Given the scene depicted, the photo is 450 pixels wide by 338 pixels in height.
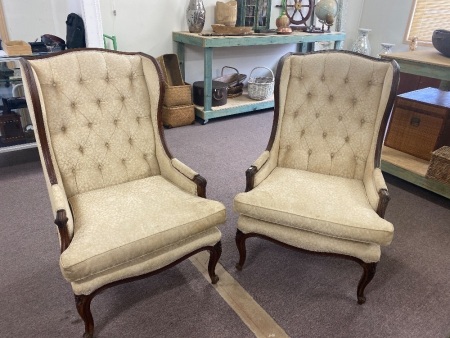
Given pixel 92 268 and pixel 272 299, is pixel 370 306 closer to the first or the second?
pixel 272 299

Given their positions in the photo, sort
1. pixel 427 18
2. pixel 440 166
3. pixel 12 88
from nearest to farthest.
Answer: pixel 440 166
pixel 12 88
pixel 427 18

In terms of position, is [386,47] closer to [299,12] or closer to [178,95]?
[299,12]

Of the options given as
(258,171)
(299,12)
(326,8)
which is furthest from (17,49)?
(299,12)

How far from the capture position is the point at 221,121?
3766 mm

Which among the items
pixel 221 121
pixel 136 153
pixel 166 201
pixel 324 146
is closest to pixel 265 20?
pixel 221 121

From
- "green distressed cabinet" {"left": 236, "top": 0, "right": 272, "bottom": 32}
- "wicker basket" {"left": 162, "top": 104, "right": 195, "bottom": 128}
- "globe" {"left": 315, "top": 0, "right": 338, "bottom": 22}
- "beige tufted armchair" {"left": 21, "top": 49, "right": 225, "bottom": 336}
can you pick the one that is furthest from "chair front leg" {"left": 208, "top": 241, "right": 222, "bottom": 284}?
"globe" {"left": 315, "top": 0, "right": 338, "bottom": 22}

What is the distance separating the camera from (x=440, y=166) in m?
2.25

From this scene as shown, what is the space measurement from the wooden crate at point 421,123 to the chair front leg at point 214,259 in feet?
5.82

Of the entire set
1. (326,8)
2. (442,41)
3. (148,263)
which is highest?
(326,8)

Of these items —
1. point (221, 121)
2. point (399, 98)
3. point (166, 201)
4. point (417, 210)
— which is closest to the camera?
point (166, 201)

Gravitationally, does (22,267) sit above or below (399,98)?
below

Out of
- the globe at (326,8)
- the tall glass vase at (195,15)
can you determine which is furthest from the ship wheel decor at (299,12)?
the tall glass vase at (195,15)

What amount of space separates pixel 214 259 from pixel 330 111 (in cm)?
99

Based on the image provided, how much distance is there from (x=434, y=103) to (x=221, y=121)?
79.0 inches
